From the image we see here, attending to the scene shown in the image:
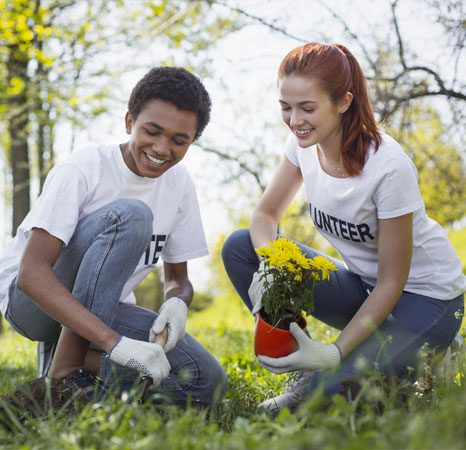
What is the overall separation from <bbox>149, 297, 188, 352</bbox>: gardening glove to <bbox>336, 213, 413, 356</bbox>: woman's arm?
611 millimetres

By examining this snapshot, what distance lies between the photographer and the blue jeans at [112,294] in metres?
2.20

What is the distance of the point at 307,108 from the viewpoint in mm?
2447

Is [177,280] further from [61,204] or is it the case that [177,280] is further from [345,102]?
[345,102]

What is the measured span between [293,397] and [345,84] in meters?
1.24

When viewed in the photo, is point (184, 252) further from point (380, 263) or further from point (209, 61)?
point (209, 61)

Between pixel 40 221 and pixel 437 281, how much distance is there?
5.18 feet

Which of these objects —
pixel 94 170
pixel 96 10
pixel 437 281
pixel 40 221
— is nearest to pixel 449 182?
pixel 437 281

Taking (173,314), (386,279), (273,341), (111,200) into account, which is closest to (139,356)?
(173,314)

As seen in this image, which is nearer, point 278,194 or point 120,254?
point 120,254

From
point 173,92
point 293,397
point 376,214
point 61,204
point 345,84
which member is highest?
point 345,84

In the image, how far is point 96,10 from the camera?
349 inches

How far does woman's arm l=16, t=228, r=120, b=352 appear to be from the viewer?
80.9 inches

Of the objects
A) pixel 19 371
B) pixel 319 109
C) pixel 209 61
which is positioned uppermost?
pixel 209 61

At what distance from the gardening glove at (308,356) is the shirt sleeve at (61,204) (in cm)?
89
